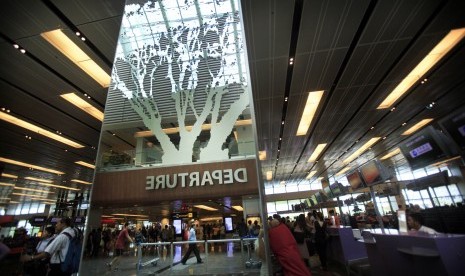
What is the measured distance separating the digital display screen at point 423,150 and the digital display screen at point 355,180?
1.75 meters

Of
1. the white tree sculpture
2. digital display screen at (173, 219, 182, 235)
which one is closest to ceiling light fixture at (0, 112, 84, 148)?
digital display screen at (173, 219, 182, 235)

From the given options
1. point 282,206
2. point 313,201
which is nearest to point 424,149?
point 313,201

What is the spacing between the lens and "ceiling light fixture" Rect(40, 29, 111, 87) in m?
6.54

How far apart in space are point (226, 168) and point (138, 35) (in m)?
2.77

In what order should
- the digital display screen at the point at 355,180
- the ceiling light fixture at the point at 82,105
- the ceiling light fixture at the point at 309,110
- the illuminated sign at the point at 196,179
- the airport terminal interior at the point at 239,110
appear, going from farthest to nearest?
the ceiling light fixture at the point at 309,110
the ceiling light fixture at the point at 82,105
the digital display screen at the point at 355,180
the airport terminal interior at the point at 239,110
the illuminated sign at the point at 196,179

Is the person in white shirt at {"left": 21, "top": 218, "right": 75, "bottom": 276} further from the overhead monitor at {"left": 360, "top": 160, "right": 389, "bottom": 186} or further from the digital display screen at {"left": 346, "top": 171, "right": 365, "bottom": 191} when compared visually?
the digital display screen at {"left": 346, "top": 171, "right": 365, "bottom": 191}

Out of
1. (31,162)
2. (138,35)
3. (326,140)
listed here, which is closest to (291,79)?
(138,35)

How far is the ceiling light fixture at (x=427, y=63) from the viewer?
281 inches

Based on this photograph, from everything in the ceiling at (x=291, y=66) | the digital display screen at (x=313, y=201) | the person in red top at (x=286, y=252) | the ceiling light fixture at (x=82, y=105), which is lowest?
the person in red top at (x=286, y=252)

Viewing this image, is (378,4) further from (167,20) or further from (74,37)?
(74,37)

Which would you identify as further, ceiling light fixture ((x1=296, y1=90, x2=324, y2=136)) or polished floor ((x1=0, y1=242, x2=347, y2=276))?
ceiling light fixture ((x1=296, y1=90, x2=324, y2=136))

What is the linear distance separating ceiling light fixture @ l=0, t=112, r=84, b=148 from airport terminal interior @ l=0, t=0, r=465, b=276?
0.10 meters

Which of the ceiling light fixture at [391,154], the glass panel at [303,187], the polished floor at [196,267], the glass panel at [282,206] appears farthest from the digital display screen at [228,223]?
the glass panel at [303,187]

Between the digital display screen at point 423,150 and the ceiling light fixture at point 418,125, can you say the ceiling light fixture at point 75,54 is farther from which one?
the ceiling light fixture at point 418,125
